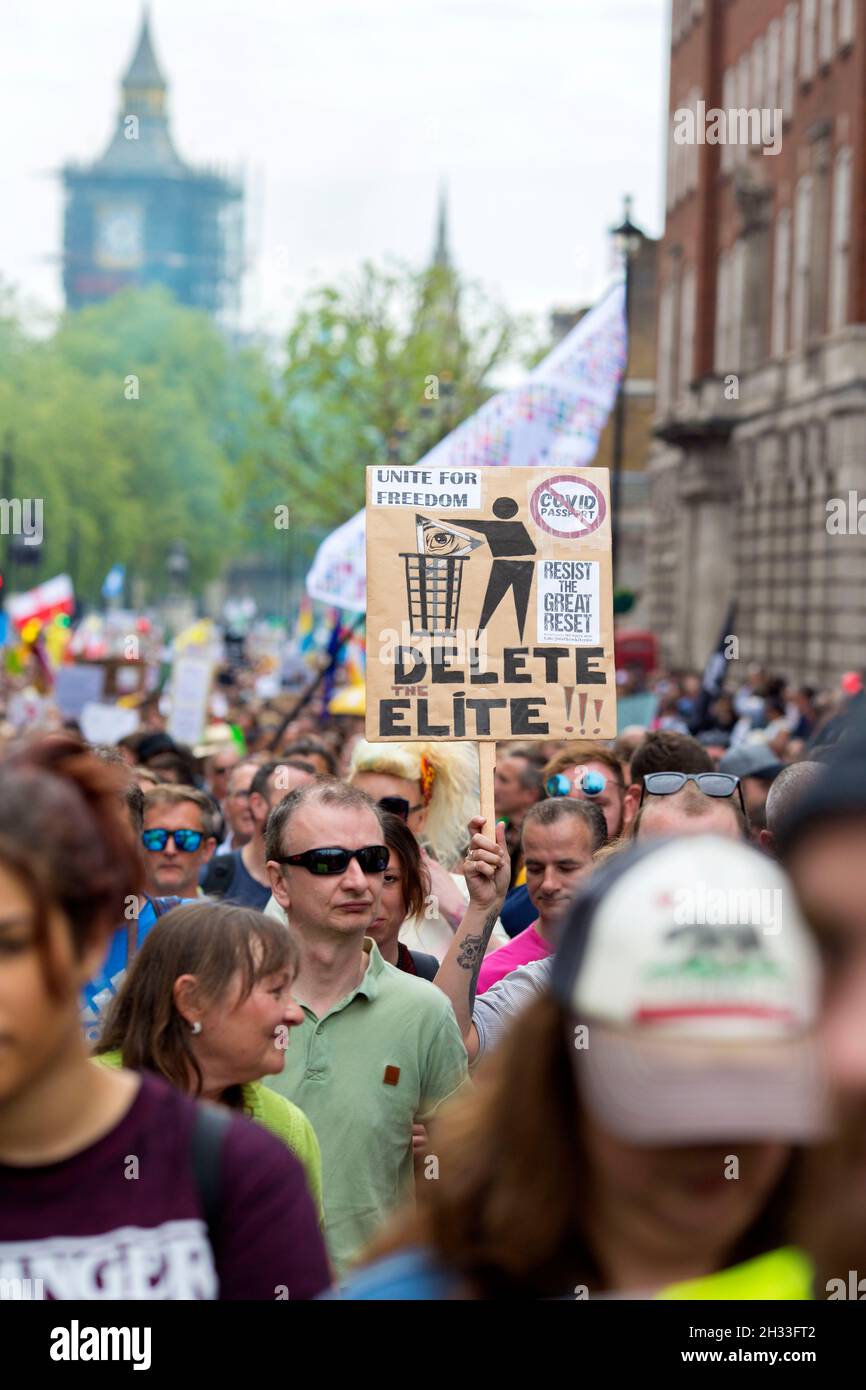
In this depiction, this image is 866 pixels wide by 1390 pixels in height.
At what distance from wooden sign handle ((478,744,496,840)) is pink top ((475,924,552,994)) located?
0.45m

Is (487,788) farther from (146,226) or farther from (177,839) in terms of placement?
(146,226)

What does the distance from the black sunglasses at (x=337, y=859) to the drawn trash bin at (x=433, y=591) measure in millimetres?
→ 1315

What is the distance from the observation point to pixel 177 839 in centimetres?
762

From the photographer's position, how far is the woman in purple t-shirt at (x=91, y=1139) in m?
2.45

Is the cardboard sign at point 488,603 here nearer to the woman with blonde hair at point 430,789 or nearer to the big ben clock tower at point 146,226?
the woman with blonde hair at point 430,789

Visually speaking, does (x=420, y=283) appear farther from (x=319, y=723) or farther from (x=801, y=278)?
(x=319, y=723)

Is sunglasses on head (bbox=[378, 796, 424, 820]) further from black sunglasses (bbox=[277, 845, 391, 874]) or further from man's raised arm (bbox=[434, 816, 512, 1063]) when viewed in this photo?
A: black sunglasses (bbox=[277, 845, 391, 874])

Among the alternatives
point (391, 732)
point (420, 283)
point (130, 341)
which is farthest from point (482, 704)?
point (130, 341)

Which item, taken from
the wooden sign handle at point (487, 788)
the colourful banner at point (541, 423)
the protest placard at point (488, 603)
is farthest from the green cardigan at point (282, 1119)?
the colourful banner at point (541, 423)

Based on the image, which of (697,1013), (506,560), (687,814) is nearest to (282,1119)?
(687,814)

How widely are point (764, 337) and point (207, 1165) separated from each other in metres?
40.7

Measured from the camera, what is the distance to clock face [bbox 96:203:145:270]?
19600 cm

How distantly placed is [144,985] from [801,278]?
3584 centimetres

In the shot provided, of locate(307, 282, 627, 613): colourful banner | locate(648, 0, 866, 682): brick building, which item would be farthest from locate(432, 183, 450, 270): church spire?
locate(307, 282, 627, 613): colourful banner
